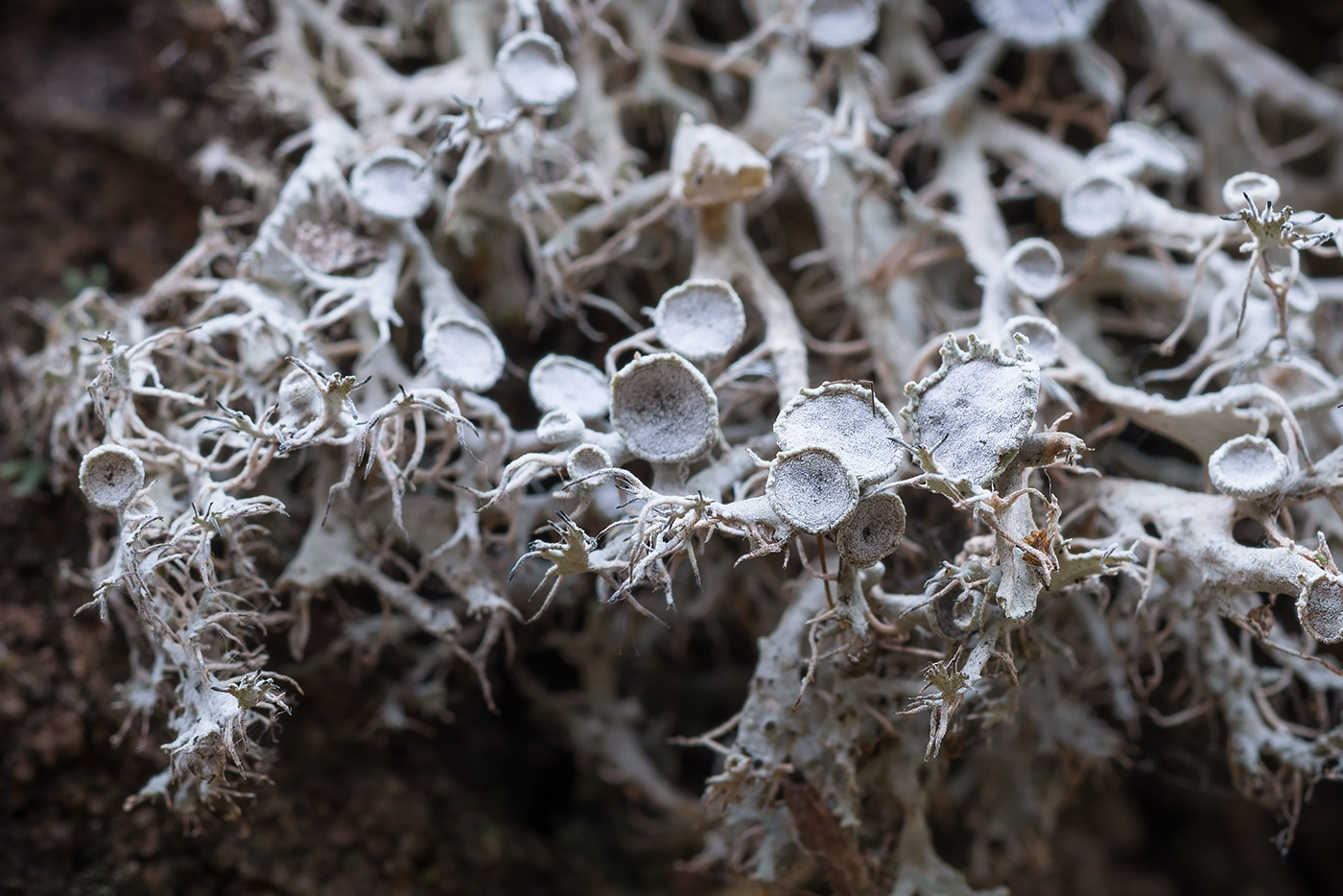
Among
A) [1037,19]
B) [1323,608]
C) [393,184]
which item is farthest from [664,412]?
[1037,19]

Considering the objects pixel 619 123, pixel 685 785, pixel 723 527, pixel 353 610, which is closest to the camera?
pixel 723 527

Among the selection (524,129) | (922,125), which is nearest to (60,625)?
(524,129)

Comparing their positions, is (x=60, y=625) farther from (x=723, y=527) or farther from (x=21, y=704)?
(x=723, y=527)

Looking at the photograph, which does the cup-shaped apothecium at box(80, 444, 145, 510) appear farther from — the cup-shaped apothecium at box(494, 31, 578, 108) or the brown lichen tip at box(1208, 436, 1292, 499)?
the brown lichen tip at box(1208, 436, 1292, 499)

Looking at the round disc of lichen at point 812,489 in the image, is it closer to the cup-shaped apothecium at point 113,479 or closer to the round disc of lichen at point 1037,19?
the cup-shaped apothecium at point 113,479

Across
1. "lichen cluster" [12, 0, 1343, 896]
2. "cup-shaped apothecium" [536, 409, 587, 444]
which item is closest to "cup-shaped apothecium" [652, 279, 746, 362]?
"lichen cluster" [12, 0, 1343, 896]

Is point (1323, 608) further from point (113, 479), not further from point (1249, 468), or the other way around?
point (113, 479)

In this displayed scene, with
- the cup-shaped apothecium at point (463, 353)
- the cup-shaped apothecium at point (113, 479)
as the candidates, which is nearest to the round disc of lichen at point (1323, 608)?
the cup-shaped apothecium at point (463, 353)

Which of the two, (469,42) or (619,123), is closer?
(469,42)
